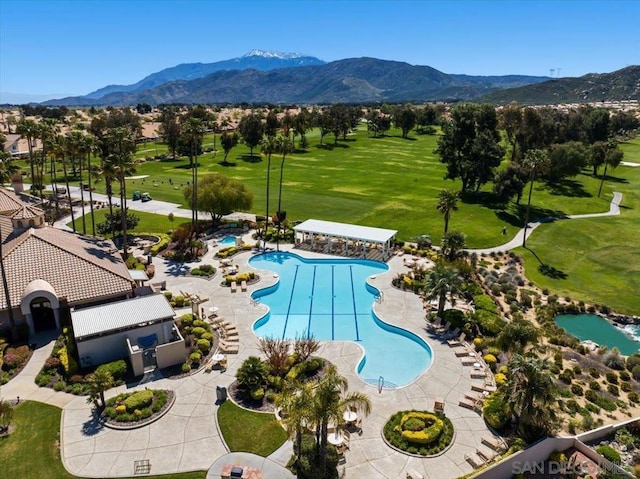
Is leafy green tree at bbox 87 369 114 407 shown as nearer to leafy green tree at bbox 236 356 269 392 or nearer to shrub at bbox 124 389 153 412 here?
shrub at bbox 124 389 153 412

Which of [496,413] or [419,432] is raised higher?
[496,413]

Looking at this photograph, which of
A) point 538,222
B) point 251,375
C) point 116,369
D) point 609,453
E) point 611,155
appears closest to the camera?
point 609,453

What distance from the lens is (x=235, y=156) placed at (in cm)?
11888

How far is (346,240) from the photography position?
5175 cm

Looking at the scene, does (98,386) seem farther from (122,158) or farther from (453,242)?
(453,242)

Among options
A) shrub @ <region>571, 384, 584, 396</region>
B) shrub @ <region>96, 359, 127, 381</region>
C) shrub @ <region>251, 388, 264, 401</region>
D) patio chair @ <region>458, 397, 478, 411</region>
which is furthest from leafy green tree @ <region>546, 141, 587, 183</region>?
shrub @ <region>96, 359, 127, 381</region>

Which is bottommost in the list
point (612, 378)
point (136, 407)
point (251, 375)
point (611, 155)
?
point (612, 378)

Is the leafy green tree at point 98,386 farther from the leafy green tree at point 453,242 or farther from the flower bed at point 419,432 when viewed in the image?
the leafy green tree at point 453,242

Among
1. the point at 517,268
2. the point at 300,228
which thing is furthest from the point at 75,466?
the point at 517,268

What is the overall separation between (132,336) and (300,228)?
26117 millimetres

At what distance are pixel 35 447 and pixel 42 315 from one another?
14.2m

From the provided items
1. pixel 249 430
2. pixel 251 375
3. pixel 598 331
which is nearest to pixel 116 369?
pixel 251 375

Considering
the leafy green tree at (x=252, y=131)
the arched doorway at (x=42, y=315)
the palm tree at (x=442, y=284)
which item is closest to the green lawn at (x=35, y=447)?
the arched doorway at (x=42, y=315)

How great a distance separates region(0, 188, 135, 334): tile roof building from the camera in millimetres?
33719
